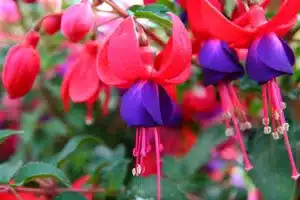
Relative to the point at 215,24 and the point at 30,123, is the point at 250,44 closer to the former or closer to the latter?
the point at 215,24

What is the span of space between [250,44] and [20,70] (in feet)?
1.14

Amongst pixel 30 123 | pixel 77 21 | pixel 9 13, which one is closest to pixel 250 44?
pixel 77 21

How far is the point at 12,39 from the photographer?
4.85 feet

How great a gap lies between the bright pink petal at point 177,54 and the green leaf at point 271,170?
0.22 metres

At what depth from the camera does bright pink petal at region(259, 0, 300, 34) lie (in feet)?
2.32

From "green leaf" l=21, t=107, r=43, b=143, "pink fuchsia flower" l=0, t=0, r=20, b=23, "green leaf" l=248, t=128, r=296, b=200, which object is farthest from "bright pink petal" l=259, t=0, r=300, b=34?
"pink fuchsia flower" l=0, t=0, r=20, b=23

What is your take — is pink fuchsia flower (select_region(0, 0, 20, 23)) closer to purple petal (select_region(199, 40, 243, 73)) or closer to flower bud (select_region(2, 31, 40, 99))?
flower bud (select_region(2, 31, 40, 99))

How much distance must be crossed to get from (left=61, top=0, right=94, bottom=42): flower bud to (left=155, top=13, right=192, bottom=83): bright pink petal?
13cm

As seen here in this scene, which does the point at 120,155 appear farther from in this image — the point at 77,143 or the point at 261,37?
the point at 261,37

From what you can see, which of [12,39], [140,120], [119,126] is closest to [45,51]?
[12,39]

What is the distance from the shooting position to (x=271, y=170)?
0.86 m

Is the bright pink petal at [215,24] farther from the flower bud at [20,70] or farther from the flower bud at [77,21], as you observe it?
the flower bud at [20,70]

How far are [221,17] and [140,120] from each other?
0.57 feet

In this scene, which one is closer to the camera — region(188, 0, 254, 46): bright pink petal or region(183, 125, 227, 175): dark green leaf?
region(188, 0, 254, 46): bright pink petal
